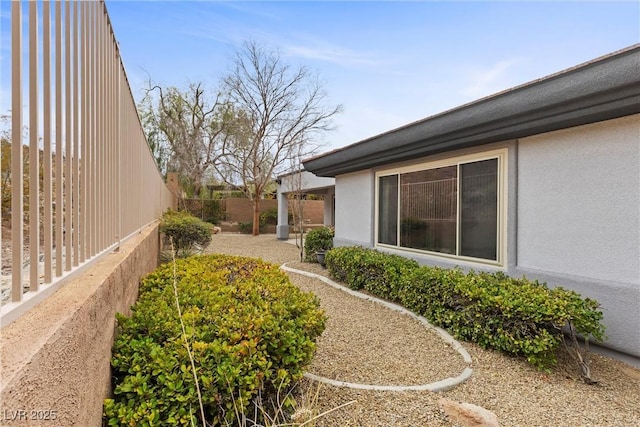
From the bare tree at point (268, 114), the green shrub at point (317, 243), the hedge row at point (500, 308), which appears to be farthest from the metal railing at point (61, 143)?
the bare tree at point (268, 114)

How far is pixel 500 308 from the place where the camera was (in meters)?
3.88

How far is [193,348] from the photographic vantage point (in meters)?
2.04

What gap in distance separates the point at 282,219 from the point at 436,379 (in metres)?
14.5

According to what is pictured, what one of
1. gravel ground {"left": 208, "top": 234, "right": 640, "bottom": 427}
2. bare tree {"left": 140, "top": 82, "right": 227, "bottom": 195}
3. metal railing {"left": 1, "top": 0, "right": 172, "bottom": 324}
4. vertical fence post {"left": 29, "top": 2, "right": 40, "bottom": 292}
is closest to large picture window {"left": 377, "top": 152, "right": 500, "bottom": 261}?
gravel ground {"left": 208, "top": 234, "right": 640, "bottom": 427}

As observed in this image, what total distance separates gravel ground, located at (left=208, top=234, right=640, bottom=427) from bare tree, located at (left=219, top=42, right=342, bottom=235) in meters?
15.1

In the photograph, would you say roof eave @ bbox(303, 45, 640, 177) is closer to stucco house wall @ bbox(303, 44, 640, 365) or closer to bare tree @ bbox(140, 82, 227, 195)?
stucco house wall @ bbox(303, 44, 640, 365)

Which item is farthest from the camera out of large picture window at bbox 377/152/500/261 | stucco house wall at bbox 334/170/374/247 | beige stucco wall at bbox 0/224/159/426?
stucco house wall at bbox 334/170/374/247

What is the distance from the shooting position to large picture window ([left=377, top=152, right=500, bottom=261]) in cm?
525

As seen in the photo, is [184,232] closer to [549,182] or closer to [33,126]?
[549,182]

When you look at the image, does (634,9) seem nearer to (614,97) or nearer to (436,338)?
(614,97)

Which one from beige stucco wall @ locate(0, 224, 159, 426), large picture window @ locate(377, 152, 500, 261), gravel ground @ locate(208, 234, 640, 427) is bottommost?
gravel ground @ locate(208, 234, 640, 427)

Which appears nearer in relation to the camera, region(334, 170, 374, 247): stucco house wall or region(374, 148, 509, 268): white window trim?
region(374, 148, 509, 268): white window trim

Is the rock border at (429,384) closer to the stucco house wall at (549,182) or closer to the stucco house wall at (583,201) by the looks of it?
the stucco house wall at (549,182)

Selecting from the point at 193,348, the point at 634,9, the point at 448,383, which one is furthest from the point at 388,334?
the point at 634,9
